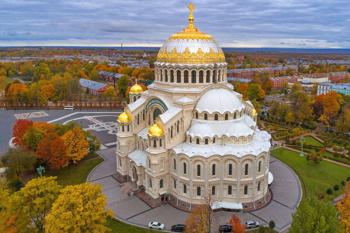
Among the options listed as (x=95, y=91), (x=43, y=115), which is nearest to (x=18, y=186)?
(x=43, y=115)

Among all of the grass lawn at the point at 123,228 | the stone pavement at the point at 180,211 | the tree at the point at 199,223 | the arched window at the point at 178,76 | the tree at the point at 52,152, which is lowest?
the grass lawn at the point at 123,228

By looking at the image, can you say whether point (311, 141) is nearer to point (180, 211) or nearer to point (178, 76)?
point (178, 76)

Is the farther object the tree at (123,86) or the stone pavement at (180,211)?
the tree at (123,86)

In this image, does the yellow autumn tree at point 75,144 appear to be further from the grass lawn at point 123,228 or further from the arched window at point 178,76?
the arched window at point 178,76

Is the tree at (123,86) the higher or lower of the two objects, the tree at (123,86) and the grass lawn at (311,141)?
the higher

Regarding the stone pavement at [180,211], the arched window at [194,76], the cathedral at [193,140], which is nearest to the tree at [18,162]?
the stone pavement at [180,211]

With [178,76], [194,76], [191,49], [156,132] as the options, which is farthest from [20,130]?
[191,49]

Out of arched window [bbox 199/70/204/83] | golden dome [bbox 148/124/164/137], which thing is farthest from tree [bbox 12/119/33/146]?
arched window [bbox 199/70/204/83]

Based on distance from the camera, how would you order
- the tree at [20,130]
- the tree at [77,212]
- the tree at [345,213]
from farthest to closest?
the tree at [20,130] → the tree at [345,213] → the tree at [77,212]

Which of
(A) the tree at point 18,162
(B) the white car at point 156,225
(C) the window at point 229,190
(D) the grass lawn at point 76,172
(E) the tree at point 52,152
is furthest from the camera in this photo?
(E) the tree at point 52,152
